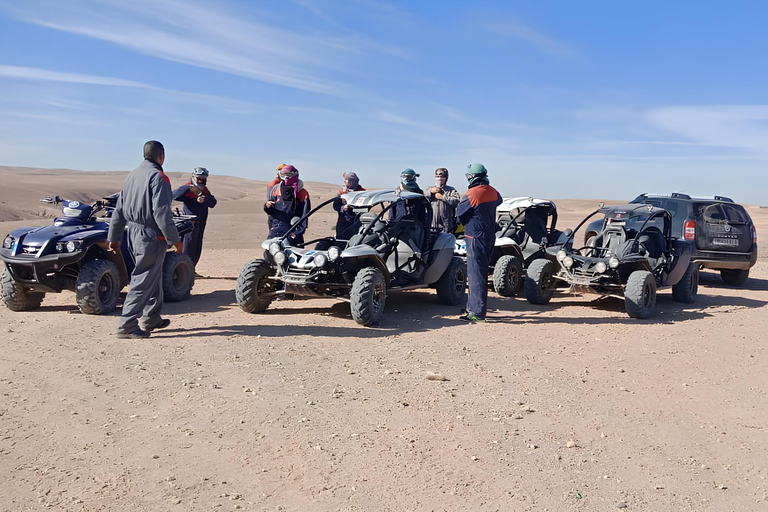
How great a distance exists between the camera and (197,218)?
1124cm

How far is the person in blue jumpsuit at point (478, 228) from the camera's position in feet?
29.9

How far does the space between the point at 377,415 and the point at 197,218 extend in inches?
267

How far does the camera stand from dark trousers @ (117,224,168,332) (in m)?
7.41

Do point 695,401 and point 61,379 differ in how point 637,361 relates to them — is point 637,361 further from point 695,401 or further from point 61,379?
point 61,379

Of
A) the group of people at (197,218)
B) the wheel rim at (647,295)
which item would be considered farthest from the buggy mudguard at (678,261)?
the group of people at (197,218)

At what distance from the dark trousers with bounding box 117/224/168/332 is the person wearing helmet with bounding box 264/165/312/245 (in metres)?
3.26

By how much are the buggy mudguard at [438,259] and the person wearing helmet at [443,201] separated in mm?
1649

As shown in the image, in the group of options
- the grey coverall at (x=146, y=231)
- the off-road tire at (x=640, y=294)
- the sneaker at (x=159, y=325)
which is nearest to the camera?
the grey coverall at (x=146, y=231)

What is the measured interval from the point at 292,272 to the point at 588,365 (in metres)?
3.67

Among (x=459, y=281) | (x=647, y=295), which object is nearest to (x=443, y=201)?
(x=459, y=281)

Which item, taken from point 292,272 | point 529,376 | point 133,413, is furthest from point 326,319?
point 133,413

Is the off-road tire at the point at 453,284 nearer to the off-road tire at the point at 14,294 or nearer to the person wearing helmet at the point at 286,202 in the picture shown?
the person wearing helmet at the point at 286,202

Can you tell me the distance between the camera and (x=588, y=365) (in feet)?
23.4

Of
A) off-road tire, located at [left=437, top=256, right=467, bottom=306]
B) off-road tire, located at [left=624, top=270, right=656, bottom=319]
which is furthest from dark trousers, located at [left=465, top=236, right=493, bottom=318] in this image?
off-road tire, located at [left=624, top=270, right=656, bottom=319]
